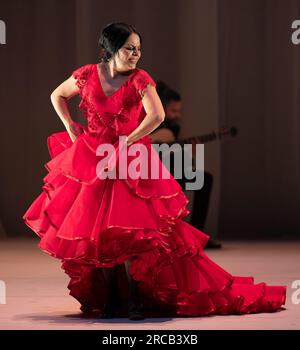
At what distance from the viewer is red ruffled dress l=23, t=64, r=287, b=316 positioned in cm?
334

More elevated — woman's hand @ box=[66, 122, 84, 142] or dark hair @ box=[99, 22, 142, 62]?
dark hair @ box=[99, 22, 142, 62]

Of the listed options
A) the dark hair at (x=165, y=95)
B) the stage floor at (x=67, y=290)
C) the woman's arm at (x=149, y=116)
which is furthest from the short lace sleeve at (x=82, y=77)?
the dark hair at (x=165, y=95)

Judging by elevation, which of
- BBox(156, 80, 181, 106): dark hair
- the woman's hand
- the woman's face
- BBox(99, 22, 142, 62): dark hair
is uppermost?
BBox(99, 22, 142, 62): dark hair

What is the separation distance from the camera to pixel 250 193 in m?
7.20

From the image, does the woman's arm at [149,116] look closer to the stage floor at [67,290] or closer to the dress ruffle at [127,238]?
the dress ruffle at [127,238]

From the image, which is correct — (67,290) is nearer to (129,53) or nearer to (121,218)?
(121,218)

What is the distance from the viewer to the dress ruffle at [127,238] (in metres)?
3.34

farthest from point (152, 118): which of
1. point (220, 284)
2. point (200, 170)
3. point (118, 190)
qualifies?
point (200, 170)

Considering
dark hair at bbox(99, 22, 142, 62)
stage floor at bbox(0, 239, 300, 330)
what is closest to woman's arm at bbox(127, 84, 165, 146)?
dark hair at bbox(99, 22, 142, 62)

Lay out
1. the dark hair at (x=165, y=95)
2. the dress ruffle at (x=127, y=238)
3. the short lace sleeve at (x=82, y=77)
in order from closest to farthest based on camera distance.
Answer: the dress ruffle at (x=127, y=238), the short lace sleeve at (x=82, y=77), the dark hair at (x=165, y=95)

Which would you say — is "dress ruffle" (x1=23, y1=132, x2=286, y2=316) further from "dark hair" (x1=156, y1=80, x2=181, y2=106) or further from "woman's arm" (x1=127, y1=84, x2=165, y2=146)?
"dark hair" (x1=156, y1=80, x2=181, y2=106)

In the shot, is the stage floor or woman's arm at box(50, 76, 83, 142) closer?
the stage floor

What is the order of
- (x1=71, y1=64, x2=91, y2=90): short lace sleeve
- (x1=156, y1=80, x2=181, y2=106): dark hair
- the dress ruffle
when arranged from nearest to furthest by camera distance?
the dress ruffle, (x1=71, y1=64, x2=91, y2=90): short lace sleeve, (x1=156, y1=80, x2=181, y2=106): dark hair

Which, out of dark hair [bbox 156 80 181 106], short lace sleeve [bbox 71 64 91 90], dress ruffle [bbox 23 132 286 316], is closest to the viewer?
dress ruffle [bbox 23 132 286 316]
